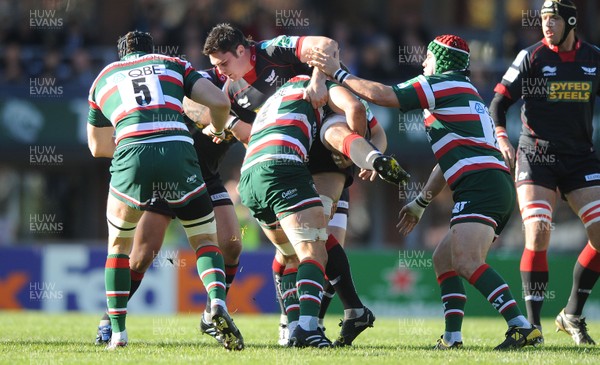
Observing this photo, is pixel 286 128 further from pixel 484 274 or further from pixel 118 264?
pixel 484 274

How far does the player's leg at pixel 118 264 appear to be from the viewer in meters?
7.14

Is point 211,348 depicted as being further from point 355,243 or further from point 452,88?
point 355,243

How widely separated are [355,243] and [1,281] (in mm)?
7162

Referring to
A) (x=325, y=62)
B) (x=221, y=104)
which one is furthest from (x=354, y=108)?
(x=221, y=104)

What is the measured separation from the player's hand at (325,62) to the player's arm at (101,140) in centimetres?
161

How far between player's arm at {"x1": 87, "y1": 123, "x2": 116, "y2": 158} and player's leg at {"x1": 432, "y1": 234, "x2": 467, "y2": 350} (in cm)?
257

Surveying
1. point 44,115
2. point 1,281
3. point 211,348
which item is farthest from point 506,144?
point 44,115

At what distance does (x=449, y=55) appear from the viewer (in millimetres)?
7441

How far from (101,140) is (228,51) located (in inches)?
46.9

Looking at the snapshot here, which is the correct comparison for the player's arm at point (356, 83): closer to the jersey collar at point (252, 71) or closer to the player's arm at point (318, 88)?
the player's arm at point (318, 88)

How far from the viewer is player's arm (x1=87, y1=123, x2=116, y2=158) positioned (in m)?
7.62

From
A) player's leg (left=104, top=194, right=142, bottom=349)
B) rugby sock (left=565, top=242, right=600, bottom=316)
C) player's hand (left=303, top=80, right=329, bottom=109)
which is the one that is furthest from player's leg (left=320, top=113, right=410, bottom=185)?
rugby sock (left=565, top=242, right=600, bottom=316)

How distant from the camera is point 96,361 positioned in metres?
6.35

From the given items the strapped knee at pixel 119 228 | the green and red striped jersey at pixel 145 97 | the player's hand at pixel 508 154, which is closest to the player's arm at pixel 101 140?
the green and red striped jersey at pixel 145 97
